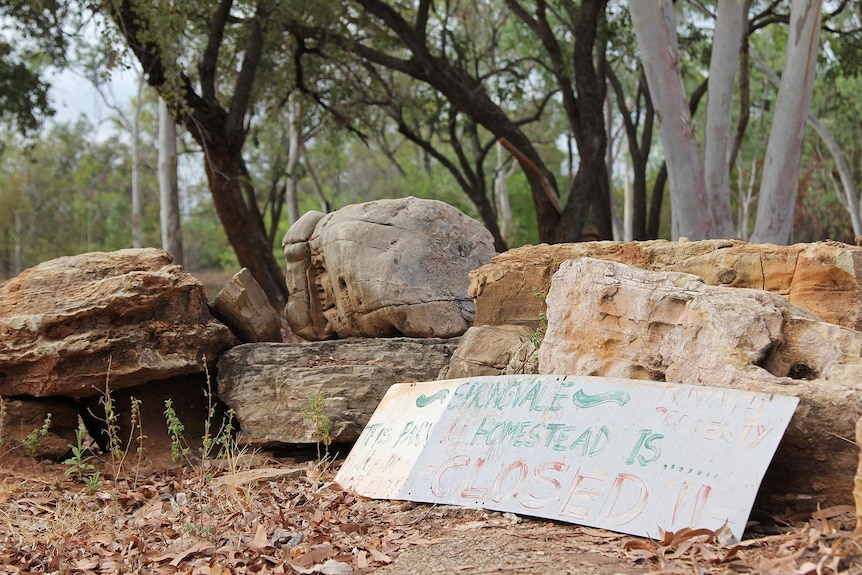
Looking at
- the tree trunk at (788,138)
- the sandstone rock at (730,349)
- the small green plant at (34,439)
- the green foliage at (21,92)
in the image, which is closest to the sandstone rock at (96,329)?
the small green plant at (34,439)

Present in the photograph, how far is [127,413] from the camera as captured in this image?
22.5 ft

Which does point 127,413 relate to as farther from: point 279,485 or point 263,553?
point 263,553

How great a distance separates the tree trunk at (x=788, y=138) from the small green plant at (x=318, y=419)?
573 cm

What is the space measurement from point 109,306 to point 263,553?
2.87m

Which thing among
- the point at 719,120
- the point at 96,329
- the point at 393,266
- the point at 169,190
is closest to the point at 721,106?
the point at 719,120

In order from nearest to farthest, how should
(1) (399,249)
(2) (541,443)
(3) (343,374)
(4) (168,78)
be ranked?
(2) (541,443) → (3) (343,374) → (1) (399,249) → (4) (168,78)

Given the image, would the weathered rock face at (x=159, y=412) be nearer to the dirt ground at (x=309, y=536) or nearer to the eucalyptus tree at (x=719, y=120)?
the dirt ground at (x=309, y=536)

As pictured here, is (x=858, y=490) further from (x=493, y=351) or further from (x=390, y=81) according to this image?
(x=390, y=81)

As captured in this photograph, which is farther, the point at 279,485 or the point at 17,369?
the point at 17,369

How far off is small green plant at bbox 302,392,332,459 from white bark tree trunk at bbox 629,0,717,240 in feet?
16.0

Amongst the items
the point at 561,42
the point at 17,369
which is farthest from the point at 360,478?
the point at 561,42

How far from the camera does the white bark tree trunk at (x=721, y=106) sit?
31.5 ft

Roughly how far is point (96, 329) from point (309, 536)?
288 centimetres

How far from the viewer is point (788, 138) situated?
9.69 meters
